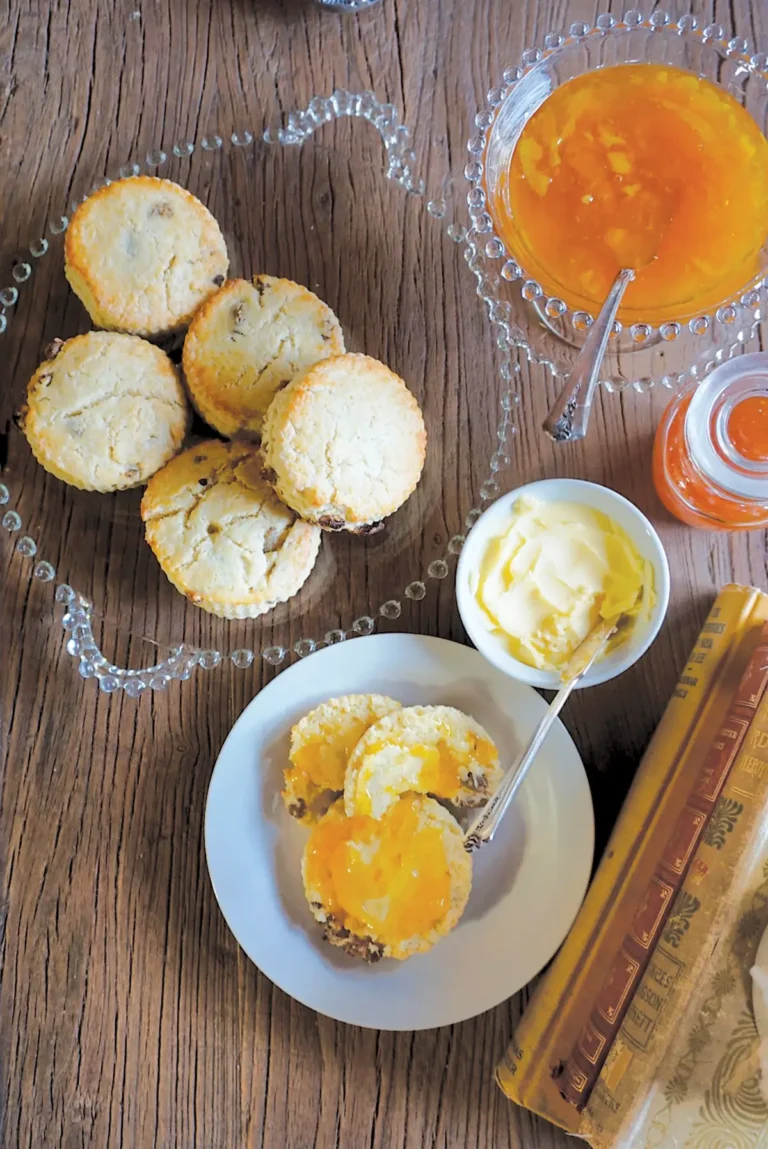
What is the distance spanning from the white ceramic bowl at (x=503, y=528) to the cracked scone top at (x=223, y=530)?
0.83 feet

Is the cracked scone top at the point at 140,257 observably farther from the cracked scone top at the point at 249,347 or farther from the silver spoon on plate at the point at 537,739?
the silver spoon on plate at the point at 537,739

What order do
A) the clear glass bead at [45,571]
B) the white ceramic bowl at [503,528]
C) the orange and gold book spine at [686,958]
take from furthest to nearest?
the clear glass bead at [45,571]
the white ceramic bowl at [503,528]
the orange and gold book spine at [686,958]

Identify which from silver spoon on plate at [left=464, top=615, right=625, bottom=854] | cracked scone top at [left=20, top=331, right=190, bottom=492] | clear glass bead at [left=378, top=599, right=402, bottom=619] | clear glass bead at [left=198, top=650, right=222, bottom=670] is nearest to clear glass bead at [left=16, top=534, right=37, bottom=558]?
cracked scone top at [left=20, top=331, right=190, bottom=492]

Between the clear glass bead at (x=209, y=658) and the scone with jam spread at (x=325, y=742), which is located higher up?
the clear glass bead at (x=209, y=658)

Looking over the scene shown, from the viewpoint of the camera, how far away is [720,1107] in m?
1.20

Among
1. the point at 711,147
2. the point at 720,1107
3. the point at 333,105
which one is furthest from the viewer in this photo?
the point at 333,105

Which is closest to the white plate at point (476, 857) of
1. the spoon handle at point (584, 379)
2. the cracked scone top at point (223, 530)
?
the cracked scone top at point (223, 530)

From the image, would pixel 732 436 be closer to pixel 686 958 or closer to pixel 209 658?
pixel 686 958

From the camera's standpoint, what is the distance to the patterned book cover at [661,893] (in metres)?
1.31

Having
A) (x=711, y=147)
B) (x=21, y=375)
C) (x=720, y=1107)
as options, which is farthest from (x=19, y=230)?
(x=720, y=1107)

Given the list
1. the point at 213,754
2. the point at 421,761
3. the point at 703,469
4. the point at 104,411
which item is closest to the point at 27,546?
the point at 104,411

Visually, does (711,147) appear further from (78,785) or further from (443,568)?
(78,785)

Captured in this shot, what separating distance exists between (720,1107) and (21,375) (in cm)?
150

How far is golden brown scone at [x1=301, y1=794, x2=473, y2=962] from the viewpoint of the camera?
1.38m
